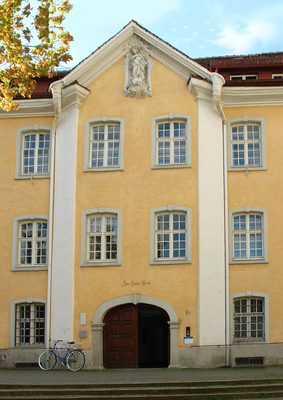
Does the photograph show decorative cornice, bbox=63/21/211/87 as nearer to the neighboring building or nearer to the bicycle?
the neighboring building

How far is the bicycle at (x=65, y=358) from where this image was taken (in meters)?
20.1

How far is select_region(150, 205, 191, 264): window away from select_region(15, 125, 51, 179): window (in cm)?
478

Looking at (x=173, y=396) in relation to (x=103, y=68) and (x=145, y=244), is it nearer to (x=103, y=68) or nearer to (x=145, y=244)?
(x=145, y=244)

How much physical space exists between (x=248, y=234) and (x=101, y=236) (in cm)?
539

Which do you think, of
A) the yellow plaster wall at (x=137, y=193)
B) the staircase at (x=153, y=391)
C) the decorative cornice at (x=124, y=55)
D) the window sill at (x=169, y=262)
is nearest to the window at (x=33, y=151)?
the yellow plaster wall at (x=137, y=193)

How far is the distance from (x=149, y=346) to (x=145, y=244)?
12796mm

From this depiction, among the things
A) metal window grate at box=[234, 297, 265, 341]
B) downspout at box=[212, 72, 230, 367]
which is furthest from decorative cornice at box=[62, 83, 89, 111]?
metal window grate at box=[234, 297, 265, 341]

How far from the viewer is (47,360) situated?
20641 mm

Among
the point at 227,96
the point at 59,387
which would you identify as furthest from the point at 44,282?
the point at 227,96

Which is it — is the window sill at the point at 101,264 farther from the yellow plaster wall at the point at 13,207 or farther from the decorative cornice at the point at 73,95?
the decorative cornice at the point at 73,95

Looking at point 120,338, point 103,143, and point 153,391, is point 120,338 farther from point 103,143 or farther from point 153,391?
point 103,143

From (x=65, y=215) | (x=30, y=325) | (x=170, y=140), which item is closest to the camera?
(x=65, y=215)

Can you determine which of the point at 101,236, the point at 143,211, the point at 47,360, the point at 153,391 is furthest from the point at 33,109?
the point at 153,391

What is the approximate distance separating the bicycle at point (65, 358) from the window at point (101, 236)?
308 cm
